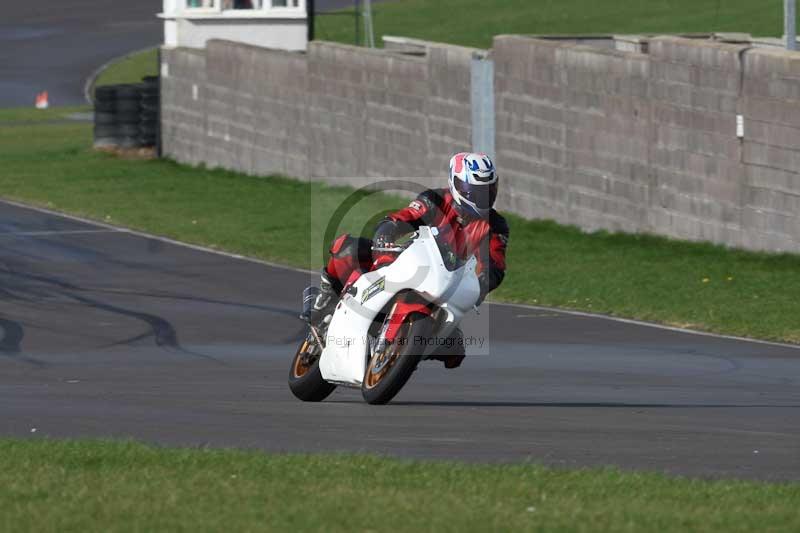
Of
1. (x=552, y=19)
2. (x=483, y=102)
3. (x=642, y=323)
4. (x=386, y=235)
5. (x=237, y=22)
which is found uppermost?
Result: (x=237, y=22)

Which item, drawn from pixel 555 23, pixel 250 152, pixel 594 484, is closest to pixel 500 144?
pixel 250 152

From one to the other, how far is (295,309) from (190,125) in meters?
18.6

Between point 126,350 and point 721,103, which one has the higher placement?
point 721,103

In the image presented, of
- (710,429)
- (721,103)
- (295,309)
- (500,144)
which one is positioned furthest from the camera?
(500,144)

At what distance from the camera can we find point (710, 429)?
35.2 ft

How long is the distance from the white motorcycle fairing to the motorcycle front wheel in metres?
0.08

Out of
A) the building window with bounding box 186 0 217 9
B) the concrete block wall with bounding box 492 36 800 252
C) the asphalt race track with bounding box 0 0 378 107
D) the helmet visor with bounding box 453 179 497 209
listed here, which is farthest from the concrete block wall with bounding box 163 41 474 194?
the helmet visor with bounding box 453 179 497 209

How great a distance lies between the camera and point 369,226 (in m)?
27.2

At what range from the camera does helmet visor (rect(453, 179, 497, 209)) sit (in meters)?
11.2

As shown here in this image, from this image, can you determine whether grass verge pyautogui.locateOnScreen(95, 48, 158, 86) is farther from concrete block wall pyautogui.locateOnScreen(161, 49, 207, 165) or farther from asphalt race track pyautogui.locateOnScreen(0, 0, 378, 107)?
concrete block wall pyautogui.locateOnScreen(161, 49, 207, 165)

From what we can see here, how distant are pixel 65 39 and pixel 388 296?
5588cm

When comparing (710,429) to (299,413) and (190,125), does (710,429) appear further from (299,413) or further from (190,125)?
(190,125)

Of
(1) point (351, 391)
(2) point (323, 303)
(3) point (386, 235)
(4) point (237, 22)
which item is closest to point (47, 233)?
(1) point (351, 391)

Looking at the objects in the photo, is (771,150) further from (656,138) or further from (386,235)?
(386,235)
